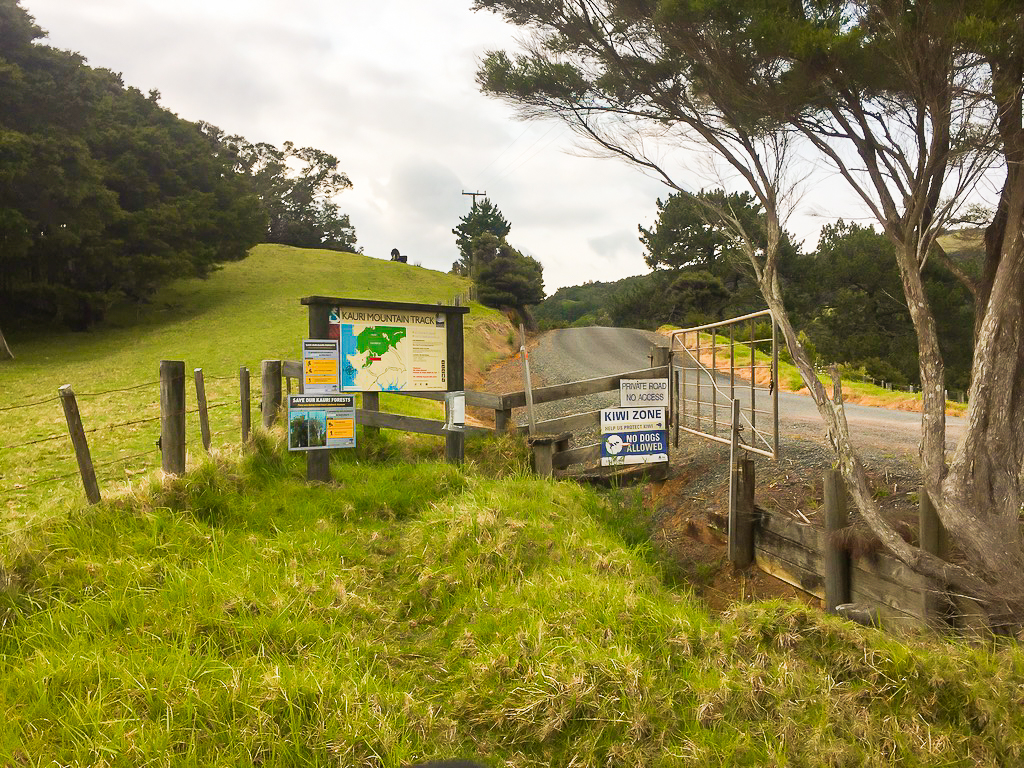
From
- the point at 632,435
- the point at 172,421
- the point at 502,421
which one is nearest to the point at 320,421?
the point at 172,421

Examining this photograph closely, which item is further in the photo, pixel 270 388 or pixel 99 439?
pixel 99 439

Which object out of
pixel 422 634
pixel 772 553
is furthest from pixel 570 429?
pixel 422 634

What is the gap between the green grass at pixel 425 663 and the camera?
3.26m

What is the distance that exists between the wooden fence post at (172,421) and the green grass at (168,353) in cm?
83

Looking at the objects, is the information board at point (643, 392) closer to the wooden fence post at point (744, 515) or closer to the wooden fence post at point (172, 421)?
the wooden fence post at point (744, 515)

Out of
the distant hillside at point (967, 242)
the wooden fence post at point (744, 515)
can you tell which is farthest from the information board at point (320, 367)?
the distant hillside at point (967, 242)

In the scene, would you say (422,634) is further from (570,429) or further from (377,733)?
(570,429)

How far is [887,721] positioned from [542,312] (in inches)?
2885

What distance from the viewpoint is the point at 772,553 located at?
20.7 ft

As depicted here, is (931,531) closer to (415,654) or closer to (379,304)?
(415,654)

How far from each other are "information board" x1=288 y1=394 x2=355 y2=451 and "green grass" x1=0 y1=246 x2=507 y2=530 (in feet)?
5.76

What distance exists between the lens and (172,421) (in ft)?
18.6

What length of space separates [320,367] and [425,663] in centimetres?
377

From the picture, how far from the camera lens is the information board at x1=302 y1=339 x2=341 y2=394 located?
6.92m
